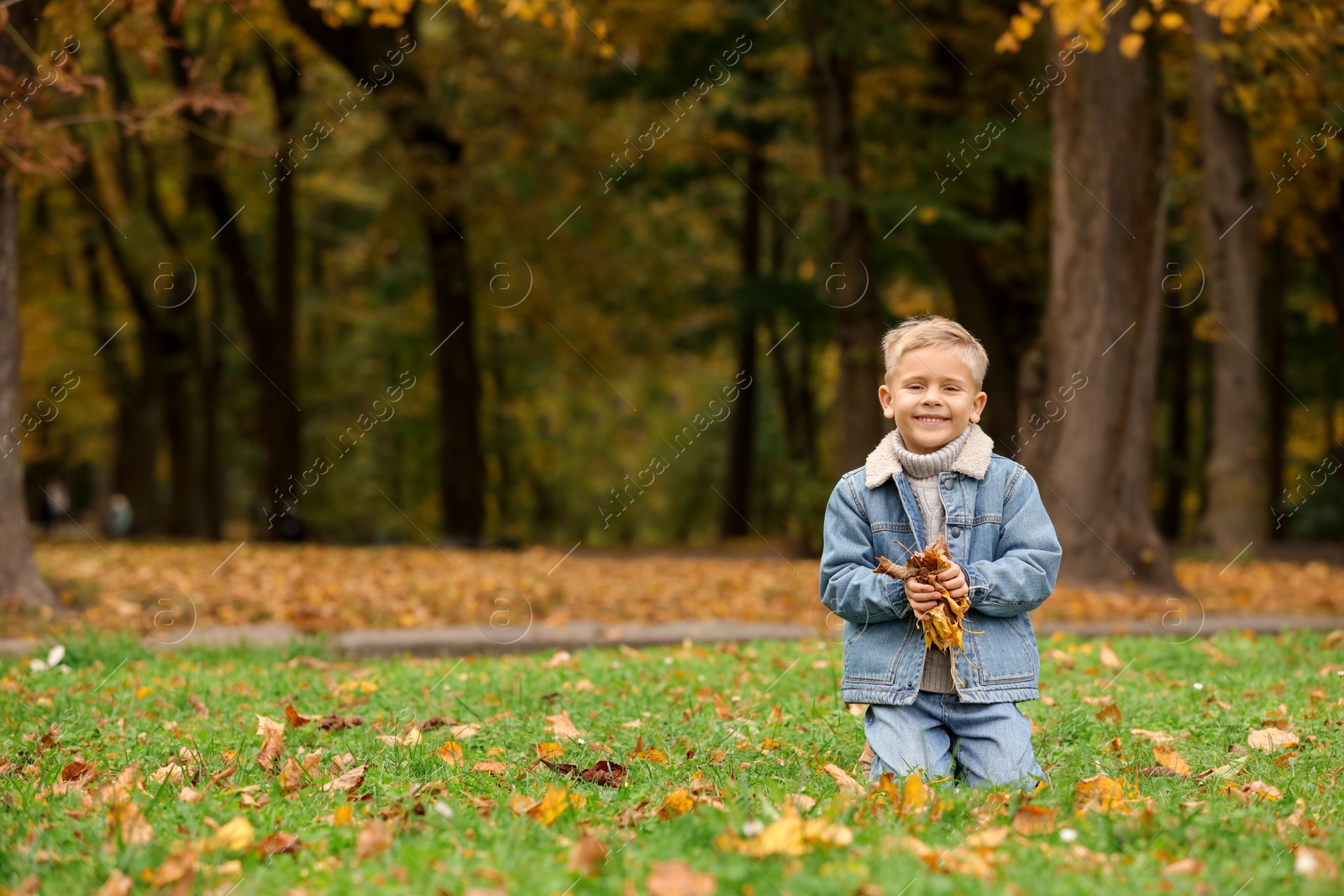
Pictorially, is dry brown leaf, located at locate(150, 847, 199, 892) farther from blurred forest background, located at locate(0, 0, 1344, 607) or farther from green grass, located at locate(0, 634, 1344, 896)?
blurred forest background, located at locate(0, 0, 1344, 607)

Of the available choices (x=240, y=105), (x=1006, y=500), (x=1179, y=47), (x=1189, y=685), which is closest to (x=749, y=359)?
(x=1179, y=47)

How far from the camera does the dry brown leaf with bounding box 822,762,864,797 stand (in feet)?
11.3

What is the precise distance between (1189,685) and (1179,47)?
40.3 ft

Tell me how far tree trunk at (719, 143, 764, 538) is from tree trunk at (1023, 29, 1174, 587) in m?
12.0

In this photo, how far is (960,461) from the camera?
3.54 meters

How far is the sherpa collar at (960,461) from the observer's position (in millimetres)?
3533

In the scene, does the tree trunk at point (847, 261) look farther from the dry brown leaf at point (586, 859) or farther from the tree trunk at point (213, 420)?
the tree trunk at point (213, 420)

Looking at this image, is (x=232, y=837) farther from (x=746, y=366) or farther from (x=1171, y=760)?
(x=746, y=366)

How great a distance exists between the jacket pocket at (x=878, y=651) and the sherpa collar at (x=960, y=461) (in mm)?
416

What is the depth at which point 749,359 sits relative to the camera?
22938 millimetres

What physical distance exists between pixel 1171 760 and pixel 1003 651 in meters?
0.86

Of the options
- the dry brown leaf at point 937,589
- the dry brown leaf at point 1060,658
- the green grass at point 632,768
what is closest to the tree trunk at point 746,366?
the dry brown leaf at point 1060,658

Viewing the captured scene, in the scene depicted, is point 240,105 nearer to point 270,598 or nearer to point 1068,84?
point 270,598

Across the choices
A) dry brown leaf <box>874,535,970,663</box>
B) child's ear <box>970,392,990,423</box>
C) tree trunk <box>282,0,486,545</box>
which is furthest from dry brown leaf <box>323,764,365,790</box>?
tree trunk <box>282,0,486,545</box>
